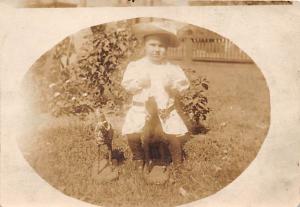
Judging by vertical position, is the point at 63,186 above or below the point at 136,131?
below

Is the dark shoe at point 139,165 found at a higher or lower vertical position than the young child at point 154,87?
lower

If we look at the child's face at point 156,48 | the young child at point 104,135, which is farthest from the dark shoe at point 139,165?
the child's face at point 156,48

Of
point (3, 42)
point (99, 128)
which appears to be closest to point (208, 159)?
point (99, 128)

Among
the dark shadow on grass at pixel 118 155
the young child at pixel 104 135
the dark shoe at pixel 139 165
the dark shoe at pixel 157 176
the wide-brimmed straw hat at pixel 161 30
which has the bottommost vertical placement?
the dark shoe at pixel 157 176

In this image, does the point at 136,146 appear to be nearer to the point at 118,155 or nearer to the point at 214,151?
the point at 118,155

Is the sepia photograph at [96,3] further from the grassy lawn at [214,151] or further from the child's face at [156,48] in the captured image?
the grassy lawn at [214,151]

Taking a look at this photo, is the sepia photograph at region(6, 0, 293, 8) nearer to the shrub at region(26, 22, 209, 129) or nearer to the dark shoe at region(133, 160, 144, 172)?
the shrub at region(26, 22, 209, 129)

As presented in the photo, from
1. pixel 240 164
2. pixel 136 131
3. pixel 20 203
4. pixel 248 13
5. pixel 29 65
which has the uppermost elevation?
pixel 248 13

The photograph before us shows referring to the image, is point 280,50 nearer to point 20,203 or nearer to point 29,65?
point 29,65
